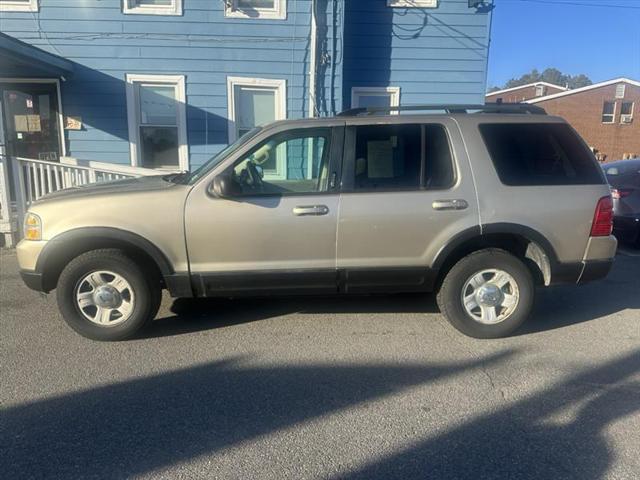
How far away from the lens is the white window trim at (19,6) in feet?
27.3

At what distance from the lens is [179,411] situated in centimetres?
305

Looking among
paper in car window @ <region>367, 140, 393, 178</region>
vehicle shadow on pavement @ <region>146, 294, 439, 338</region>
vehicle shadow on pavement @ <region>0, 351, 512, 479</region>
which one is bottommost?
vehicle shadow on pavement @ <region>0, 351, 512, 479</region>

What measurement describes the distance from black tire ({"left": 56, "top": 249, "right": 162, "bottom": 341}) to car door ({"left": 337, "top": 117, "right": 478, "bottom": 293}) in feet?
5.30

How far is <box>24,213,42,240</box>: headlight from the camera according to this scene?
3922 millimetres

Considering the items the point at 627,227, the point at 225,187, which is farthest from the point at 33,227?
the point at 627,227

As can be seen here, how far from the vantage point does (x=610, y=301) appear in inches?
205

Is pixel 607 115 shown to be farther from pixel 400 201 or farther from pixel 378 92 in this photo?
pixel 400 201

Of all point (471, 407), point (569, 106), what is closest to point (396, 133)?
point (471, 407)

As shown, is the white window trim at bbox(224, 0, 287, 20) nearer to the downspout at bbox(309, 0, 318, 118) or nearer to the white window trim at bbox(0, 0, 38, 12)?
the downspout at bbox(309, 0, 318, 118)

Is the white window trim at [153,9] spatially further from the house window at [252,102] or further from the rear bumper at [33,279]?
the rear bumper at [33,279]

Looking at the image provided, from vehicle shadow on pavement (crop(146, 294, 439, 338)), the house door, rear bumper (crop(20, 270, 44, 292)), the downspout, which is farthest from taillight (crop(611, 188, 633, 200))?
the house door

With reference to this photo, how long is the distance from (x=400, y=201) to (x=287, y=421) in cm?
195

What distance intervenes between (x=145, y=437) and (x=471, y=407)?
1.99 metres

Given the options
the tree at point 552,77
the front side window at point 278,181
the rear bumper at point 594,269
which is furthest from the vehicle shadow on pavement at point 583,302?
the tree at point 552,77
